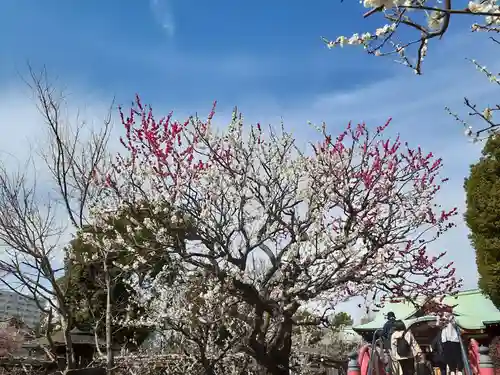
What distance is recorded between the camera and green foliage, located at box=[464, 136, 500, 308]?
13.9 meters

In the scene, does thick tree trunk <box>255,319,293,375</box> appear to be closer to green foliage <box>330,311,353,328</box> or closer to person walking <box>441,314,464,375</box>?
green foliage <box>330,311,353,328</box>

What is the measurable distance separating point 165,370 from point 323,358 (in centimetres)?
536

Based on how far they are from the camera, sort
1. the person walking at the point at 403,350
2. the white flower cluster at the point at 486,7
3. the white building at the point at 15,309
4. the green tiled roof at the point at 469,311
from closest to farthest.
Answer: the white flower cluster at the point at 486,7 < the person walking at the point at 403,350 < the green tiled roof at the point at 469,311 < the white building at the point at 15,309


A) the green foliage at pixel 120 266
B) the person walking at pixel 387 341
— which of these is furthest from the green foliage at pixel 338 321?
the green foliage at pixel 120 266

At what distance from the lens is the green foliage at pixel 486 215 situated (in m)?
13.9

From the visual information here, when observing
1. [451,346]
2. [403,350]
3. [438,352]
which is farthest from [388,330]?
[438,352]

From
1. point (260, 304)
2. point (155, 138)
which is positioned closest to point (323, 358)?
point (260, 304)

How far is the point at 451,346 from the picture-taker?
8.46 m

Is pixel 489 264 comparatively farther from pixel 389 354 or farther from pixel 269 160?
pixel 269 160

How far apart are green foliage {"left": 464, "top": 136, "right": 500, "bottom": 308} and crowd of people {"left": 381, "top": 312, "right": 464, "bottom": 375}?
5.93 metres

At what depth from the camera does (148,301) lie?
11766mm

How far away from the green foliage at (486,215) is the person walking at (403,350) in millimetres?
6747

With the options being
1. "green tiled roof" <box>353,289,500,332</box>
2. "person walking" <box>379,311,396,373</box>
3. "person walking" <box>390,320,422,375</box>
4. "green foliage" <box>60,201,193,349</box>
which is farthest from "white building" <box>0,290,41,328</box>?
"person walking" <box>390,320,422,375</box>

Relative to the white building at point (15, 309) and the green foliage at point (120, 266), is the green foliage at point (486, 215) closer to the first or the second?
the green foliage at point (120, 266)
